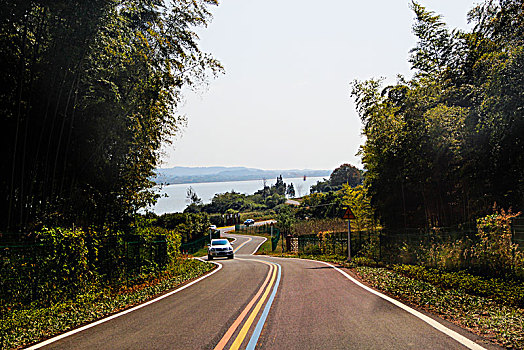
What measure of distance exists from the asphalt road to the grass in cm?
62

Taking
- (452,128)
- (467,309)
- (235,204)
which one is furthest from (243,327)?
(235,204)

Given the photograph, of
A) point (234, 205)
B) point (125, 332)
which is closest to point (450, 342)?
point (125, 332)

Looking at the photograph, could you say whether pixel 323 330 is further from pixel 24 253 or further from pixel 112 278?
pixel 112 278

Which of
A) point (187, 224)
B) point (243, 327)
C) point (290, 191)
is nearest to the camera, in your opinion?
point (243, 327)

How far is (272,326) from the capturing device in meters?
6.97

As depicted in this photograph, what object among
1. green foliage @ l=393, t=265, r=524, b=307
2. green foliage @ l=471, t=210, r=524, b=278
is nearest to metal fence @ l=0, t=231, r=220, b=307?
green foliage @ l=393, t=265, r=524, b=307

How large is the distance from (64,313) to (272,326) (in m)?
4.89

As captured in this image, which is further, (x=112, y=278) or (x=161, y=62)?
(x=161, y=62)

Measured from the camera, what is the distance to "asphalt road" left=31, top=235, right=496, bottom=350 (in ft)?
19.2

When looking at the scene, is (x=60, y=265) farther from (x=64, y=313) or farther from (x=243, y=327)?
(x=243, y=327)

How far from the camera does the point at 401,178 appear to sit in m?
19.8

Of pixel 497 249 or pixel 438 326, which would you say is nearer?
pixel 438 326

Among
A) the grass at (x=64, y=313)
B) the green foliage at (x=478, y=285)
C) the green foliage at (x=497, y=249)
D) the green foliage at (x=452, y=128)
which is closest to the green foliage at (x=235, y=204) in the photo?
the green foliage at (x=452, y=128)

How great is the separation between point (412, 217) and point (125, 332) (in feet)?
58.7
